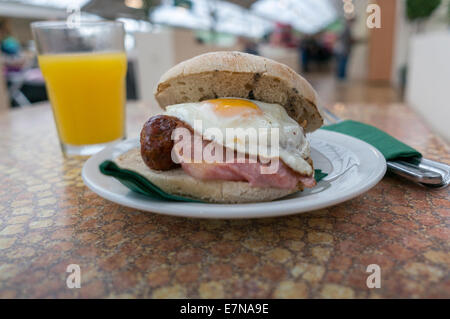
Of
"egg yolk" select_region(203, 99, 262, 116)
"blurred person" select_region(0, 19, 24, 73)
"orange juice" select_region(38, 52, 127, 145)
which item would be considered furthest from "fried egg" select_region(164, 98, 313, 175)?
"blurred person" select_region(0, 19, 24, 73)

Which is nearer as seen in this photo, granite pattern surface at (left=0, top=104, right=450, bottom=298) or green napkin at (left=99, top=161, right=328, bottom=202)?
granite pattern surface at (left=0, top=104, right=450, bottom=298)

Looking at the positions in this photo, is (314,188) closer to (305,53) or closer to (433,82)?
(433,82)

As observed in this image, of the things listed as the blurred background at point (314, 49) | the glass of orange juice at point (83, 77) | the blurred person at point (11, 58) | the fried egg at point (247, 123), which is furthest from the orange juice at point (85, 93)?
the blurred person at point (11, 58)

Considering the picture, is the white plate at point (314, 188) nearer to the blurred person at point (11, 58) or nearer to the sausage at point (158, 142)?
the sausage at point (158, 142)

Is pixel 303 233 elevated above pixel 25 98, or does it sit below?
above

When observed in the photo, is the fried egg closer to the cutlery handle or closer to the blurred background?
the cutlery handle

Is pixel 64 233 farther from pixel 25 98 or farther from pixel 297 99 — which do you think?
pixel 25 98
